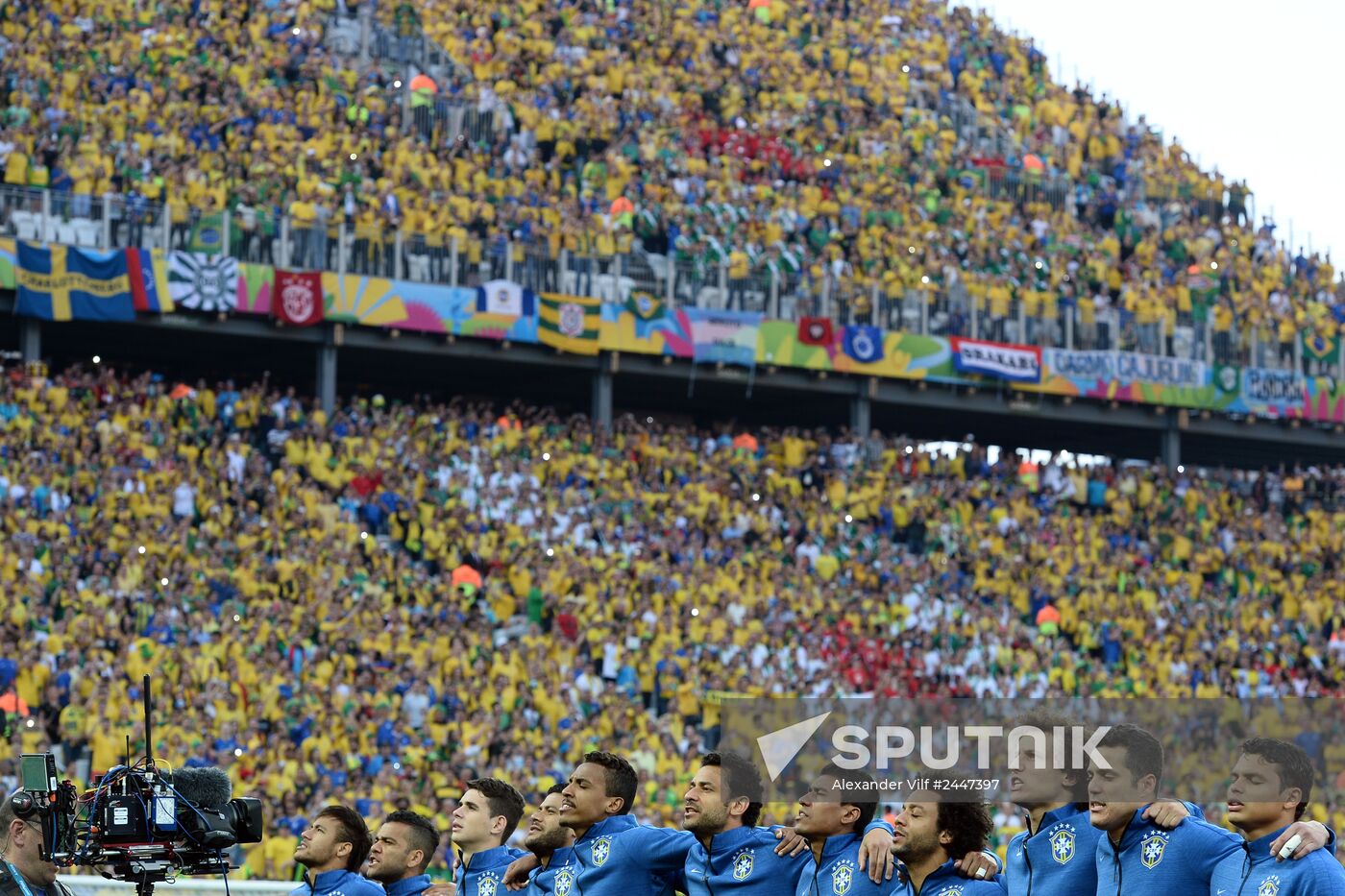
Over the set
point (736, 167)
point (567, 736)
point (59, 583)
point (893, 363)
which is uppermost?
point (736, 167)

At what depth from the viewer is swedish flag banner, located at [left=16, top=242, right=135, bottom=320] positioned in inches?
1099

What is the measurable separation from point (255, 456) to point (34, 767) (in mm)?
Answer: 18325

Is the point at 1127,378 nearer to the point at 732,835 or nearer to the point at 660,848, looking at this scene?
the point at 660,848

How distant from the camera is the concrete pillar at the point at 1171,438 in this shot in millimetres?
36219

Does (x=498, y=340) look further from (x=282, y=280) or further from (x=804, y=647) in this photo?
(x=804, y=647)

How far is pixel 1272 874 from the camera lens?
6910 millimetres

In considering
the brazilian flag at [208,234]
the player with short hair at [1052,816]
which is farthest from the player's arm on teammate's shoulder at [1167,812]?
the brazilian flag at [208,234]

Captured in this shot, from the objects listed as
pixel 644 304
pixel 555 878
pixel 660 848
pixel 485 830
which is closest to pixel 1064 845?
pixel 660 848

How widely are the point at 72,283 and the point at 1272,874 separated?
76.4ft

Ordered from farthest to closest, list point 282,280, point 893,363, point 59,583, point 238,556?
point 893,363, point 282,280, point 238,556, point 59,583

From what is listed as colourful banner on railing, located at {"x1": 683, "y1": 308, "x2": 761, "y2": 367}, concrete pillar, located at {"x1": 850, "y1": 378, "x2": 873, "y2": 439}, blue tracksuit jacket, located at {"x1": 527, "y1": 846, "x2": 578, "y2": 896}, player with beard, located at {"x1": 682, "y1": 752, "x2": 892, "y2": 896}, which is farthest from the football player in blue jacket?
concrete pillar, located at {"x1": 850, "y1": 378, "x2": 873, "y2": 439}

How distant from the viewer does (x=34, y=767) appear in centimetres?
844

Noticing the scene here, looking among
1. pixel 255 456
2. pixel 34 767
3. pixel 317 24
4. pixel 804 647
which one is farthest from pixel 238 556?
pixel 34 767

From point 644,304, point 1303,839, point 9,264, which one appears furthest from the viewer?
point 644,304
